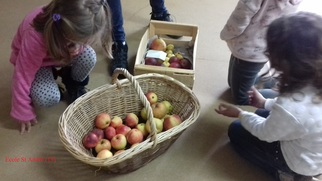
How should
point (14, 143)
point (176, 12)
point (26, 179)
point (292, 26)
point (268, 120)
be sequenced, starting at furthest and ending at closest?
1. point (176, 12)
2. point (14, 143)
3. point (26, 179)
4. point (268, 120)
5. point (292, 26)

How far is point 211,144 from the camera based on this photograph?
1291 millimetres

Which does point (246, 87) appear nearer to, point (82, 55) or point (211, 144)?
point (211, 144)

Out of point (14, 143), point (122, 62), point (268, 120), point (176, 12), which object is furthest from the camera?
point (176, 12)

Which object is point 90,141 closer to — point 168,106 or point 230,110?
point 168,106

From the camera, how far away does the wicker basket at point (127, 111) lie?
3.28 feet

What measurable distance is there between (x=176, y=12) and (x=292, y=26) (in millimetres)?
1151

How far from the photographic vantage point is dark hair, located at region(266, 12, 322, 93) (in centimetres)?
87

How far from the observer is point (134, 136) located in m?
1.17

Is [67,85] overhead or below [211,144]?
overhead

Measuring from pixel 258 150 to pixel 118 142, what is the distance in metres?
0.51

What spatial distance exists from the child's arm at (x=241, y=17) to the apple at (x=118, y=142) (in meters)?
0.57

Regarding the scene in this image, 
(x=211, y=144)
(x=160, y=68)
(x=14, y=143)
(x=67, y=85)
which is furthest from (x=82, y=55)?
(x=211, y=144)

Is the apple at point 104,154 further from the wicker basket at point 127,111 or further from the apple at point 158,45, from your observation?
the apple at point 158,45

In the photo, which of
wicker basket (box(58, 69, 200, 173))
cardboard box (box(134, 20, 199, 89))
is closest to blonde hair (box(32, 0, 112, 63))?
wicker basket (box(58, 69, 200, 173))
